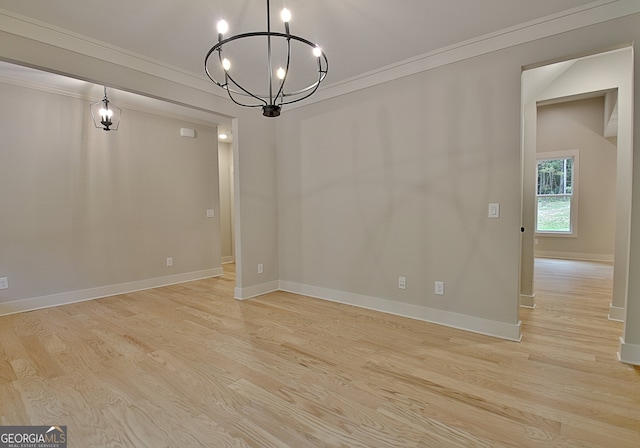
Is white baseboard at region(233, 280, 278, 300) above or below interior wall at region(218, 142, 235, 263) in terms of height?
below

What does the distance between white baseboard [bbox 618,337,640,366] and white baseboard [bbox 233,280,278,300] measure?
3572 millimetres

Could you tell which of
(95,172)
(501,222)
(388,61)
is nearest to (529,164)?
(501,222)

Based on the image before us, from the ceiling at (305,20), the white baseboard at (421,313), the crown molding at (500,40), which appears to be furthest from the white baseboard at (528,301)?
the ceiling at (305,20)

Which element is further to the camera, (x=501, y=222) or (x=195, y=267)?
(x=195, y=267)

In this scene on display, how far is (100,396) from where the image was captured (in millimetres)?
1891

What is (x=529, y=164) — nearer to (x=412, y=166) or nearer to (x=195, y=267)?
(x=412, y=166)

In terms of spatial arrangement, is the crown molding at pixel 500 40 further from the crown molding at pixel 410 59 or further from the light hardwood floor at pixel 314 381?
the light hardwood floor at pixel 314 381

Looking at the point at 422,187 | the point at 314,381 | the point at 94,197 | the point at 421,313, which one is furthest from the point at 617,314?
the point at 94,197

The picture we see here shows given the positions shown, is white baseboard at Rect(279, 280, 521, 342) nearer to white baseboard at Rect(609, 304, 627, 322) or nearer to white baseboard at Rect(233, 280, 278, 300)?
white baseboard at Rect(233, 280, 278, 300)

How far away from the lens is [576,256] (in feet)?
22.7

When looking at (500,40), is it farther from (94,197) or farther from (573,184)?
(573,184)

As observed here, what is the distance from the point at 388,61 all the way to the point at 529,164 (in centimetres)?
207

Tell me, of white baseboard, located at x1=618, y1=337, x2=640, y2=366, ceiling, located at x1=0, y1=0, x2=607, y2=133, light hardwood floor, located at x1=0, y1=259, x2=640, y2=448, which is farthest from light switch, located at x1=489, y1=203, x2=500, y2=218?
ceiling, located at x1=0, y1=0, x2=607, y2=133

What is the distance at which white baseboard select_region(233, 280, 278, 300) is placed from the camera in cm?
399
